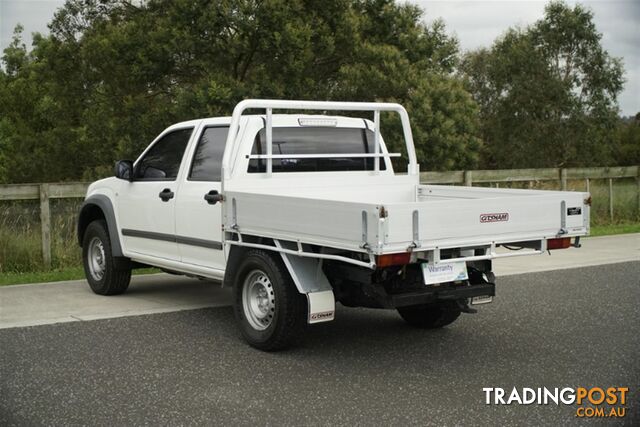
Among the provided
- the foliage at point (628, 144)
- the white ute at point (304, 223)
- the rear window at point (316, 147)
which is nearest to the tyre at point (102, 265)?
the white ute at point (304, 223)

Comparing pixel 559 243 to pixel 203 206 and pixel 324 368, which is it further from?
pixel 203 206

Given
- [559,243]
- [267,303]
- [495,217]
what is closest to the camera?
[495,217]

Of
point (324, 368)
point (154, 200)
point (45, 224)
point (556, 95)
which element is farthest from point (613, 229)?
point (556, 95)

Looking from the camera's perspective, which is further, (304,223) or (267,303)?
(267,303)

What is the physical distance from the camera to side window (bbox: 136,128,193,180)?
28.7 feet

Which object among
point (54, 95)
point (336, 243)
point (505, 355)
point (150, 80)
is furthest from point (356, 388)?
point (54, 95)

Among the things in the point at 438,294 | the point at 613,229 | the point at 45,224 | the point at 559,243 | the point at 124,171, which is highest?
the point at 124,171

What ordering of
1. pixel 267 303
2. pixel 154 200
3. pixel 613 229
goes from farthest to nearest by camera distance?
pixel 613 229
pixel 154 200
pixel 267 303

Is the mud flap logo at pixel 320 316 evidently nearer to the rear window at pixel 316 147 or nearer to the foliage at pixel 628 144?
the rear window at pixel 316 147

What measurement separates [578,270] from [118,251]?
20.9ft

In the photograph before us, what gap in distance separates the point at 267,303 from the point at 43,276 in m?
5.40

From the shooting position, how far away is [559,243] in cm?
690

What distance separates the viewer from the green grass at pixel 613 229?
54.5 ft

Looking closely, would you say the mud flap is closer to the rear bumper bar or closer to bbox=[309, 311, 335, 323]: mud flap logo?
bbox=[309, 311, 335, 323]: mud flap logo
